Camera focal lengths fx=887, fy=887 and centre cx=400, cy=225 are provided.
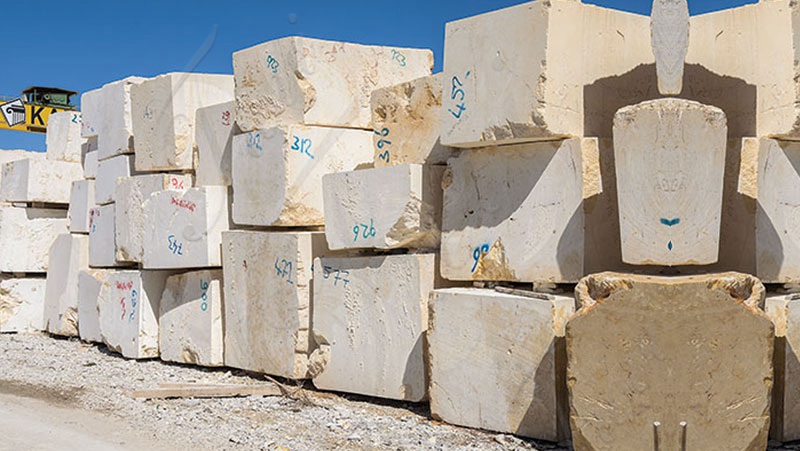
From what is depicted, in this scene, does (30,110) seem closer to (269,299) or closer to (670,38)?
(269,299)

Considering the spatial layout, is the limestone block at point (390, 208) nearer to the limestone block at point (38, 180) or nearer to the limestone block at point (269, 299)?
the limestone block at point (269, 299)

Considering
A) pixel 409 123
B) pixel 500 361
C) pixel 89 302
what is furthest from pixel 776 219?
pixel 89 302

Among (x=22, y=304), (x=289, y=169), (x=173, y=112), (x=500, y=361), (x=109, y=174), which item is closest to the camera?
(x=500, y=361)

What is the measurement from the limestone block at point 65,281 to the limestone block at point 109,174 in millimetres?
641

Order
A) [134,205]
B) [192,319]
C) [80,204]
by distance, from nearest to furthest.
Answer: [192,319]
[134,205]
[80,204]

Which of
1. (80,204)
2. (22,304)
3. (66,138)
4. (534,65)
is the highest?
(66,138)

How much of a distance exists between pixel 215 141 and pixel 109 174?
6.31 feet

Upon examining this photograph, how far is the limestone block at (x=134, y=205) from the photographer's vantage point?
7.71 metres

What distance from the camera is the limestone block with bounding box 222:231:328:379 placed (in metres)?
6.26

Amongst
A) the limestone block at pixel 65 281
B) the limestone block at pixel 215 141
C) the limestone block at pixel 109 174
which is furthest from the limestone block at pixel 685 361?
the limestone block at pixel 65 281

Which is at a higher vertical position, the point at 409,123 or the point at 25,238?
the point at 409,123

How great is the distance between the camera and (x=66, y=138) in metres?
10.4

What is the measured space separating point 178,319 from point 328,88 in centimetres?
248

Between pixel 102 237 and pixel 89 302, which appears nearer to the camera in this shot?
pixel 102 237
